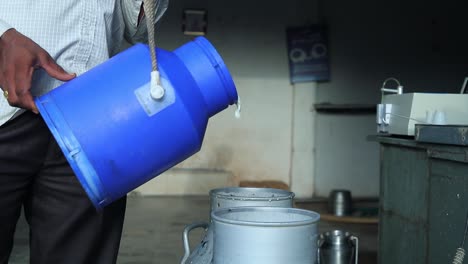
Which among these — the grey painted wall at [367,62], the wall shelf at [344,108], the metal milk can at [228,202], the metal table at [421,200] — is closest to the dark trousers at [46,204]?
the metal milk can at [228,202]

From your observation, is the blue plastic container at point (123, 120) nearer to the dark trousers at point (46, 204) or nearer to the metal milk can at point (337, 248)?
the dark trousers at point (46, 204)

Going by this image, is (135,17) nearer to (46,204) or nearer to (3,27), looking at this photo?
(3,27)

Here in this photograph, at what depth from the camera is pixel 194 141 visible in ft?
3.66

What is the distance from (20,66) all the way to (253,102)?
425cm

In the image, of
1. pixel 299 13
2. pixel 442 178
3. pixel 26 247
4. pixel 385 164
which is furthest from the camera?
pixel 299 13

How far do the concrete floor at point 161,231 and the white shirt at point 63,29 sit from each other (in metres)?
2.06

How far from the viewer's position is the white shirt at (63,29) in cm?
116

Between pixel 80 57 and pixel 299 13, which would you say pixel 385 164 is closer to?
pixel 80 57

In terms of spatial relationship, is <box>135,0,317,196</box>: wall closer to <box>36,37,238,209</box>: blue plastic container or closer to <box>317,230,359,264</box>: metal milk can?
<box>317,230,359,264</box>: metal milk can

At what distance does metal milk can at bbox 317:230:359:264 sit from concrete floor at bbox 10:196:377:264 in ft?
2.64

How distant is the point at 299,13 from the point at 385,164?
302cm

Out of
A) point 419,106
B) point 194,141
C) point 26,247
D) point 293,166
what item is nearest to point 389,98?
point 419,106

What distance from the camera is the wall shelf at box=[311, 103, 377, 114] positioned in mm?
5141

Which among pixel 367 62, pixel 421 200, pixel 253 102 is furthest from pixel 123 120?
pixel 367 62
